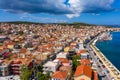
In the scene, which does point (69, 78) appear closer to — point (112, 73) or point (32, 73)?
point (32, 73)

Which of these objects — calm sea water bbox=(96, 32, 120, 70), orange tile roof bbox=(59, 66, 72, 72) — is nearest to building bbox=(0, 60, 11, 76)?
orange tile roof bbox=(59, 66, 72, 72)

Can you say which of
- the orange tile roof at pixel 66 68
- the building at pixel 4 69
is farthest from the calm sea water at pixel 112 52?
the building at pixel 4 69

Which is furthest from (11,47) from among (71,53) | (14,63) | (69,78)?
(69,78)

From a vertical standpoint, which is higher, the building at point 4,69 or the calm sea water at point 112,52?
the building at point 4,69

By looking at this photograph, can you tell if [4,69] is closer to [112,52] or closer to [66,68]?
[66,68]

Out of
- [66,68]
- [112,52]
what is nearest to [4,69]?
[66,68]

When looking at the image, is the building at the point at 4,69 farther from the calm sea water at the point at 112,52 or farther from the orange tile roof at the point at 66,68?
the calm sea water at the point at 112,52

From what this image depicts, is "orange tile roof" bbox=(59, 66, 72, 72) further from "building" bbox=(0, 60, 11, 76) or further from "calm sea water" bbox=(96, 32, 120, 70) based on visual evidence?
"calm sea water" bbox=(96, 32, 120, 70)

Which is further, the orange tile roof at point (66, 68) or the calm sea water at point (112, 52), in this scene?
the calm sea water at point (112, 52)

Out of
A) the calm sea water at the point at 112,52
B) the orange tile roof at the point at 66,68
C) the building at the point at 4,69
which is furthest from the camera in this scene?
the calm sea water at the point at 112,52

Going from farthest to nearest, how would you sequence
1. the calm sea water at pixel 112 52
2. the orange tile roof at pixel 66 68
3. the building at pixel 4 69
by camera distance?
1. the calm sea water at pixel 112 52
2. the building at pixel 4 69
3. the orange tile roof at pixel 66 68

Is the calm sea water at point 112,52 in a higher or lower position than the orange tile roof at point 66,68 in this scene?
lower
